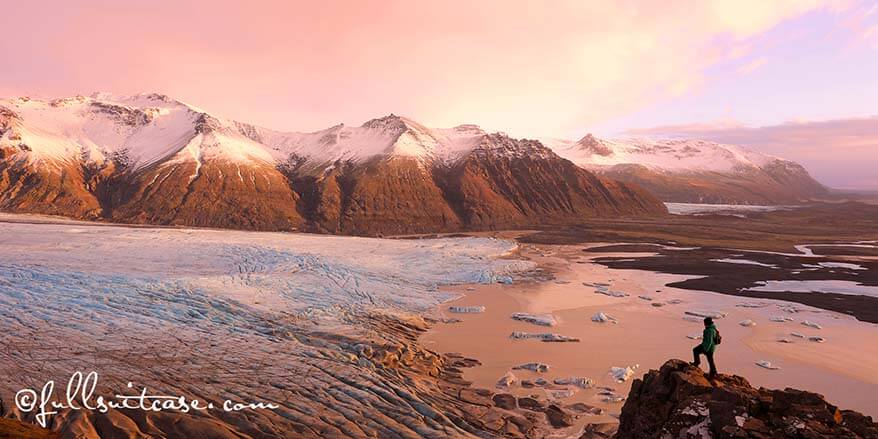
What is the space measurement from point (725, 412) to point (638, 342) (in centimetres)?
1502

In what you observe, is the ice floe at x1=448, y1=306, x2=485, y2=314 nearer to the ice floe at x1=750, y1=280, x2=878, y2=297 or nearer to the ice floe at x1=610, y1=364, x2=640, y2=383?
the ice floe at x1=610, y1=364, x2=640, y2=383

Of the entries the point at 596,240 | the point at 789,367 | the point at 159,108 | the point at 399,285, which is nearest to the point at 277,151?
the point at 159,108

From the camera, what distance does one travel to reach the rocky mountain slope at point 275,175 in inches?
3792

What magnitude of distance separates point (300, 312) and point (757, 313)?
99.0 feet

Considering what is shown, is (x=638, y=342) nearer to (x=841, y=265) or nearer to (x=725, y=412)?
(x=725, y=412)

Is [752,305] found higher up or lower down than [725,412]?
lower down

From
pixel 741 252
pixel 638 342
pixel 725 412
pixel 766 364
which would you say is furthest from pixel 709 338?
pixel 741 252

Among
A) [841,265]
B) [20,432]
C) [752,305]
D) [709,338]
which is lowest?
[752,305]

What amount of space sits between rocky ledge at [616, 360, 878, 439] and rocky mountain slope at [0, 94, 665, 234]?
281 ft

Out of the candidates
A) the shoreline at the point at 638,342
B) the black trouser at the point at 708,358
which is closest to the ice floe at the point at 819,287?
the shoreline at the point at 638,342

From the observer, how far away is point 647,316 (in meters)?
29.7

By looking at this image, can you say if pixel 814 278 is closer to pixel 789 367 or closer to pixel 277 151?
pixel 789 367

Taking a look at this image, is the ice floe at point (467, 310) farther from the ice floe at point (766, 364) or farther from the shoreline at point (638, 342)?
the ice floe at point (766, 364)

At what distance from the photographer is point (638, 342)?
79.0 ft
